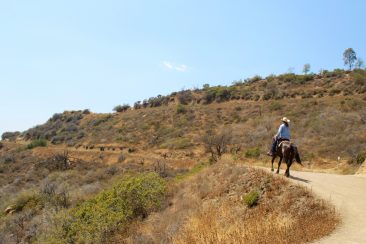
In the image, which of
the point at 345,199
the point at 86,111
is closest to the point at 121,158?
the point at 345,199

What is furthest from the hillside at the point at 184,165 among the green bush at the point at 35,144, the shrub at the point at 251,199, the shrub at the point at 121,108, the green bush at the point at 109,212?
the shrub at the point at 121,108

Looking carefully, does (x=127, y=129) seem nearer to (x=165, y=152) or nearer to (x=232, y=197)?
(x=165, y=152)

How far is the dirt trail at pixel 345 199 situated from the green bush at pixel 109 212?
662cm

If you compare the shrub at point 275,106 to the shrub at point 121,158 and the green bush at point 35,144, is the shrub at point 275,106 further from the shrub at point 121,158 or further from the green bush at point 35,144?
the green bush at point 35,144

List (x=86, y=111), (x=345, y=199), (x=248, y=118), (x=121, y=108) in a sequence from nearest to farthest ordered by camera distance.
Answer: (x=345, y=199), (x=248, y=118), (x=121, y=108), (x=86, y=111)

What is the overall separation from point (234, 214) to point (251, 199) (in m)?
0.78

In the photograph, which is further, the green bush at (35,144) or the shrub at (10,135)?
the shrub at (10,135)

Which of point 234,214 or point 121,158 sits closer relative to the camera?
point 234,214

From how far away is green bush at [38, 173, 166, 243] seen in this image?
53.4ft

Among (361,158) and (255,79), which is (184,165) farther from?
(255,79)

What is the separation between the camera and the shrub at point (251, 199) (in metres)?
13.6

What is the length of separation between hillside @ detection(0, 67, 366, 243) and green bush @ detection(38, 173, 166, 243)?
0.05 metres

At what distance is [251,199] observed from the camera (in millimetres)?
13586

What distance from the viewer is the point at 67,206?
23484 millimetres
